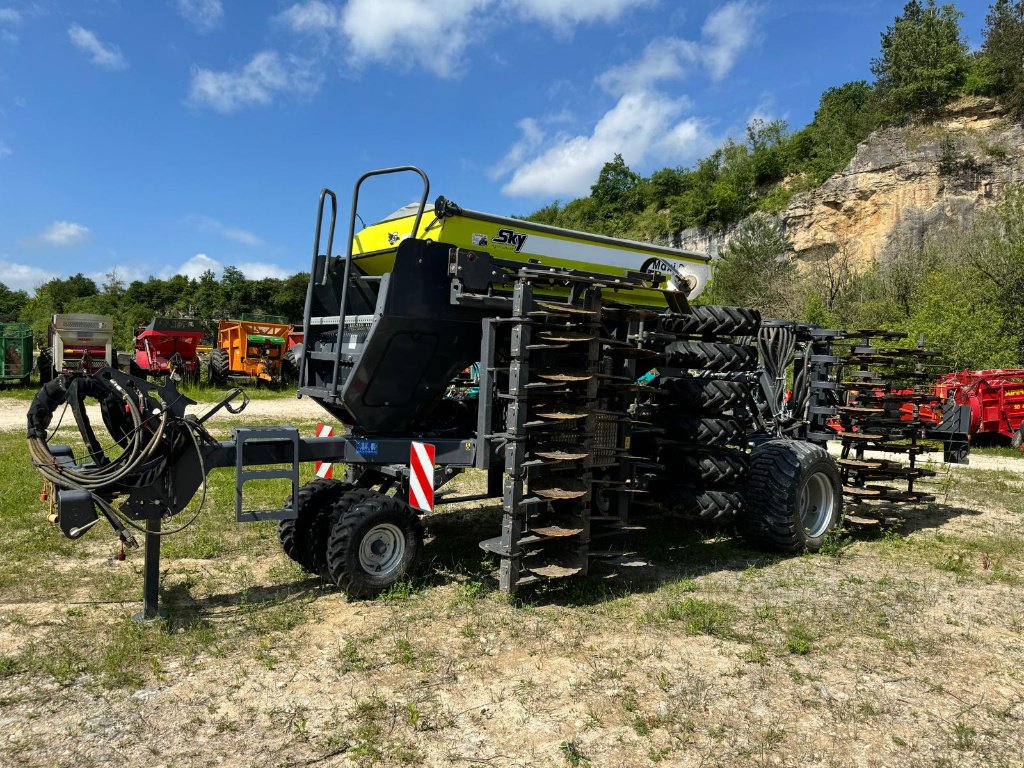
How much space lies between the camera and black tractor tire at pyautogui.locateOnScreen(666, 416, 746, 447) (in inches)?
241

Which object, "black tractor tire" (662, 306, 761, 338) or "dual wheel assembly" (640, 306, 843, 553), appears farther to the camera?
"black tractor tire" (662, 306, 761, 338)

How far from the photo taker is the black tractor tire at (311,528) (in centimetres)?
543

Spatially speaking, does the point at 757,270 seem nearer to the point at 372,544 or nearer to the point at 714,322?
the point at 714,322

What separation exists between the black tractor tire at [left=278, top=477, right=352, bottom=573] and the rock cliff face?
3742 centimetres

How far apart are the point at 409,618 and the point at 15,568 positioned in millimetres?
3255

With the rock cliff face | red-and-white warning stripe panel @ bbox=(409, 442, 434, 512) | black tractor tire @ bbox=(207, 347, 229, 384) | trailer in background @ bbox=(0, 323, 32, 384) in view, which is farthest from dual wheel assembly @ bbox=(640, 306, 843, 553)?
the rock cliff face

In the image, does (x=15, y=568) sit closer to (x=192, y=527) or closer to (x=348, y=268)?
(x=192, y=527)

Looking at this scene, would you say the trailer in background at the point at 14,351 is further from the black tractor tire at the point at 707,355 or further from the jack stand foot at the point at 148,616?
the black tractor tire at the point at 707,355

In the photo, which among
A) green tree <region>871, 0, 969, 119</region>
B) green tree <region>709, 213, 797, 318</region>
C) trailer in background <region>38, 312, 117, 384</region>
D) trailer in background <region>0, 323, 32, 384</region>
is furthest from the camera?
green tree <region>871, 0, 969, 119</region>

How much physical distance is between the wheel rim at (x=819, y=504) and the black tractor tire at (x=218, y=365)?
1971 centimetres

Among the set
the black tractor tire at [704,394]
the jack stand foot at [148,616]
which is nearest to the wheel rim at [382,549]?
the jack stand foot at [148,616]

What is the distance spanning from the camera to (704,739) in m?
3.40

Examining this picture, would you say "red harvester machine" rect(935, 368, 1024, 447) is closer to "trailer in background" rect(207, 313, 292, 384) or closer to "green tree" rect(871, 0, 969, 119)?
"trailer in background" rect(207, 313, 292, 384)

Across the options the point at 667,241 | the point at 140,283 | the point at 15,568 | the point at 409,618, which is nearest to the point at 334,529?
the point at 409,618
